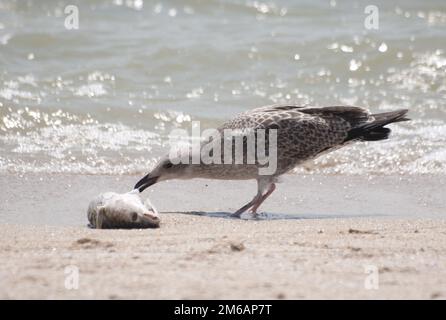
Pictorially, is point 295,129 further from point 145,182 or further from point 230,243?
point 230,243

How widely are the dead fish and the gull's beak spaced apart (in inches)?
34.0

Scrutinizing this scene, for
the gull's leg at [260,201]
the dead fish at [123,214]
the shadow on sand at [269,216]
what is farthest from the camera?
the gull's leg at [260,201]

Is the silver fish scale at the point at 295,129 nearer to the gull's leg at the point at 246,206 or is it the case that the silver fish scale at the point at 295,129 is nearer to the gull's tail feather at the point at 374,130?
the gull's tail feather at the point at 374,130

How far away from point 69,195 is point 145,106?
3.14 metres

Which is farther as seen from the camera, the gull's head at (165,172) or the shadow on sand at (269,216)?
the gull's head at (165,172)

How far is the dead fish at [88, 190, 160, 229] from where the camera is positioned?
20.7 feet

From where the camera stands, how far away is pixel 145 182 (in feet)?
24.3

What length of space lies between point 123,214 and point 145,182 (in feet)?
3.69

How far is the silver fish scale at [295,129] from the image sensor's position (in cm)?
749

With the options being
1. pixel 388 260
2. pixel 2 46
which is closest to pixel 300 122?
pixel 388 260

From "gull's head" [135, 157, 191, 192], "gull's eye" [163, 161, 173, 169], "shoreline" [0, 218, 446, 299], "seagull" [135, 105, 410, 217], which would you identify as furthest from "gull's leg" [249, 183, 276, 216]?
"shoreline" [0, 218, 446, 299]

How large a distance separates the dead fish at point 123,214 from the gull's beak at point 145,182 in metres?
0.86

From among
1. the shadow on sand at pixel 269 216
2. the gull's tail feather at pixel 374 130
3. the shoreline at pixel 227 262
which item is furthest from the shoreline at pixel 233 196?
the shoreline at pixel 227 262

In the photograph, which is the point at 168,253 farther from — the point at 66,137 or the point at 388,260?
the point at 66,137
